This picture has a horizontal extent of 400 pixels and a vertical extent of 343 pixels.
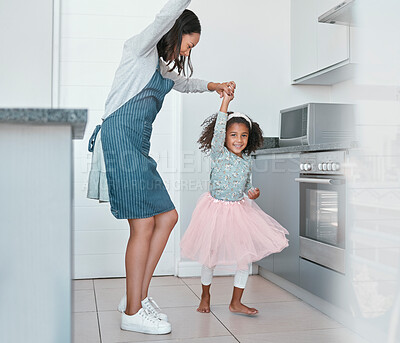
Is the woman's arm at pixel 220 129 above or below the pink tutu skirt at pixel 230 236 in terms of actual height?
above

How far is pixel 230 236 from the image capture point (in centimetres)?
246

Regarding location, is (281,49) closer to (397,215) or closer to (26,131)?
(397,215)

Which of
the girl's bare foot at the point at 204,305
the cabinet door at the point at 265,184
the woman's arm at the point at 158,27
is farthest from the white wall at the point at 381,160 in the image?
the cabinet door at the point at 265,184

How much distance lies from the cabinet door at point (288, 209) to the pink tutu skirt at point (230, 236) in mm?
301

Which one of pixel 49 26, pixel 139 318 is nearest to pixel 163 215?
pixel 139 318

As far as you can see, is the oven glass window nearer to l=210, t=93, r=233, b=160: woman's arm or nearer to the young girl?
the young girl

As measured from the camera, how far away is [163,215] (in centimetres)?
229

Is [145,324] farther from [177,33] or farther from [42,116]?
[42,116]

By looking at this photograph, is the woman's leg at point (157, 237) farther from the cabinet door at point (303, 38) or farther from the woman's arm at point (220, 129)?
the cabinet door at point (303, 38)

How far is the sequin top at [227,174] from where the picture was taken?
2.59 metres

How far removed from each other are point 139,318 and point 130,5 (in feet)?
7.17

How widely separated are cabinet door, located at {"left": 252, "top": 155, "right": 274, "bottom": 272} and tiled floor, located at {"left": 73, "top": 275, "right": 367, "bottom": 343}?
0.15 meters

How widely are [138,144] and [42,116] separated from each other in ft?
4.10

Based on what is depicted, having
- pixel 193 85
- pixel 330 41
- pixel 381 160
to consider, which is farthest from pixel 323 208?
pixel 330 41
